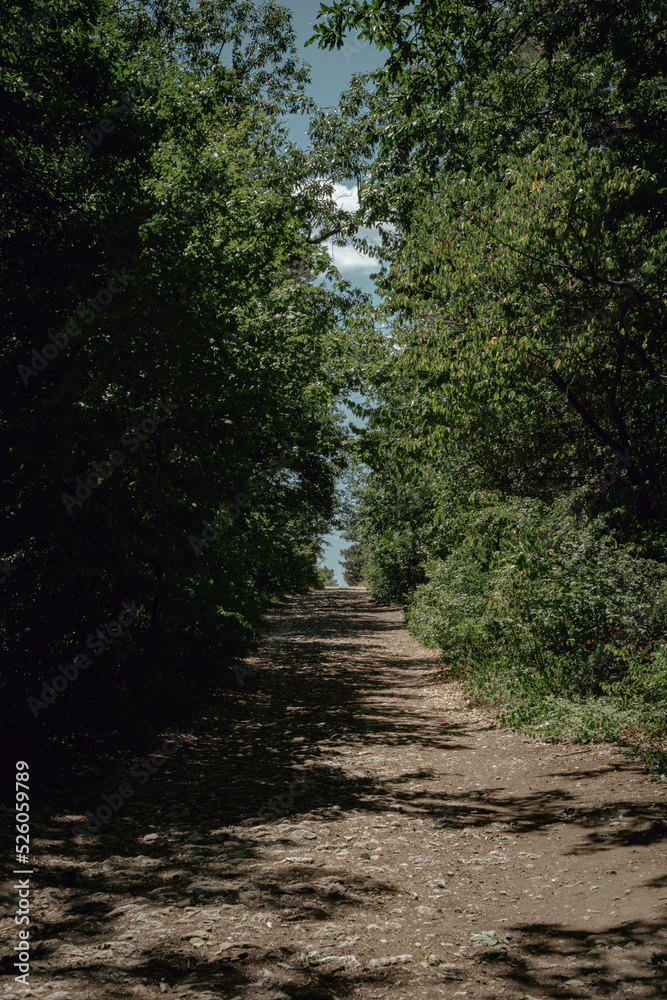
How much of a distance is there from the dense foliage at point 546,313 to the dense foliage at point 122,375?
2.86 metres

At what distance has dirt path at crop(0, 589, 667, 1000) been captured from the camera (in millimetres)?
3998

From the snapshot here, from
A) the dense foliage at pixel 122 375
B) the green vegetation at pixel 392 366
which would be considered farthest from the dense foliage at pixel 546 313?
the dense foliage at pixel 122 375

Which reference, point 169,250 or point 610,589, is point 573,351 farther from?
point 169,250

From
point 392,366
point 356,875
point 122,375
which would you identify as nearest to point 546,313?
point 392,366

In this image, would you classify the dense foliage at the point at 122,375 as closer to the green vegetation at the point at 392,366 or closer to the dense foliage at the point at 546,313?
the green vegetation at the point at 392,366

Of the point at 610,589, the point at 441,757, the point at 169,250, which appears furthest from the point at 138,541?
the point at 610,589

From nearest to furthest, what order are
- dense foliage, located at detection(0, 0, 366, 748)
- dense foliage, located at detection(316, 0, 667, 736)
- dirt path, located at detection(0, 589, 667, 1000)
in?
dirt path, located at detection(0, 589, 667, 1000), dense foliage, located at detection(0, 0, 366, 748), dense foliage, located at detection(316, 0, 667, 736)

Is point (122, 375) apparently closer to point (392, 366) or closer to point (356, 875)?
point (356, 875)

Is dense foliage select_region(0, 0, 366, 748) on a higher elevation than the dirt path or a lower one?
higher

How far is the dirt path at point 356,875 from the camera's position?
4.00m

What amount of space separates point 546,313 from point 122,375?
5.68 metres

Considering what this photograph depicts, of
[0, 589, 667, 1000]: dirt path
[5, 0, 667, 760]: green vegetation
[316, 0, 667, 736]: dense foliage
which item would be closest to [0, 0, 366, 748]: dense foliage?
[5, 0, 667, 760]: green vegetation

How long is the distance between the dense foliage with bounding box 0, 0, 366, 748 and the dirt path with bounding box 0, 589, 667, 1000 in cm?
181

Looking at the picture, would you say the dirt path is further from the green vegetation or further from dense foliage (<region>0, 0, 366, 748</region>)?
dense foliage (<region>0, 0, 366, 748</region>)
